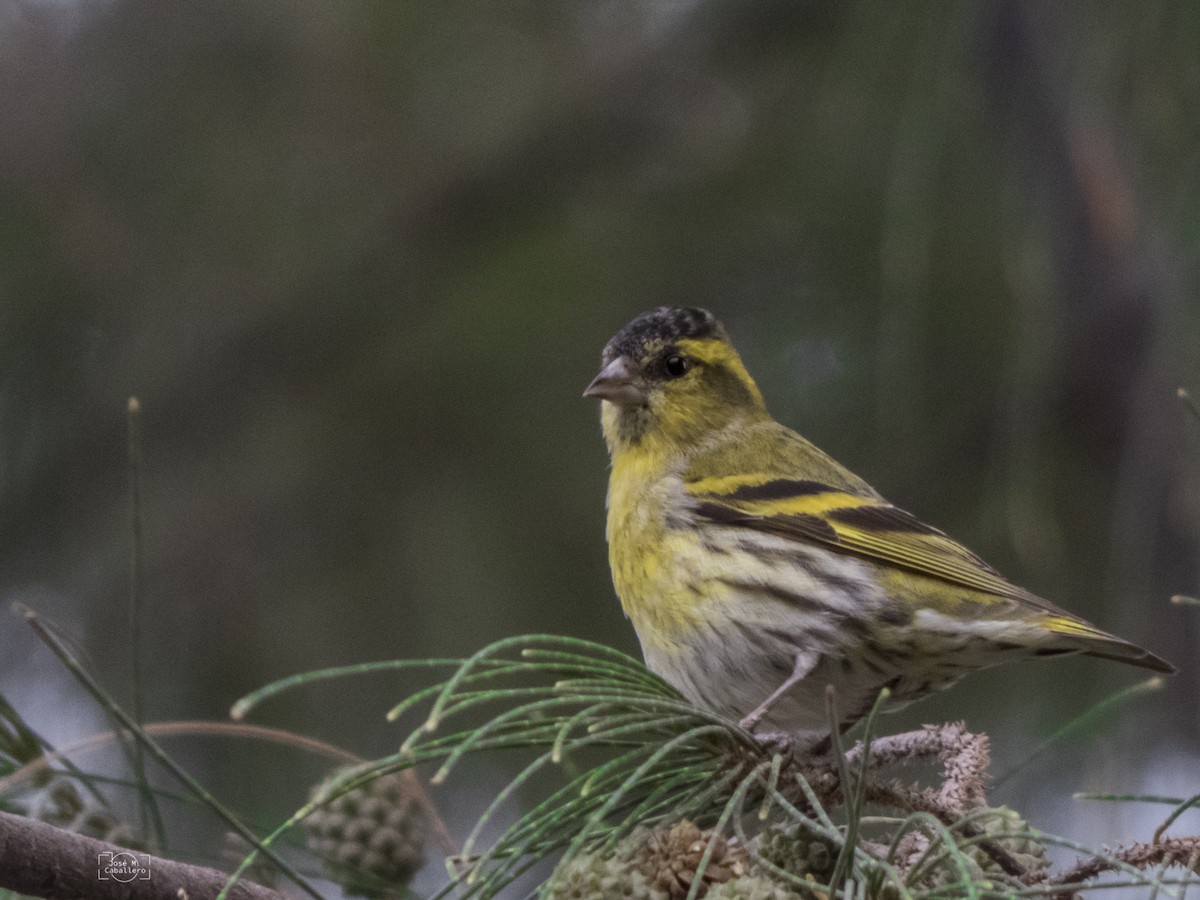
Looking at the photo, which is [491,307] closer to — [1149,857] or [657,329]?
[657,329]

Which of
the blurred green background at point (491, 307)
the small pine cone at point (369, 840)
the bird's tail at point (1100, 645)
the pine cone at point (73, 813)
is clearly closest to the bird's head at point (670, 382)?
the blurred green background at point (491, 307)

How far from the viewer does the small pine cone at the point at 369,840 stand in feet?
6.52

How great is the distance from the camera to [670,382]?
3.12 m

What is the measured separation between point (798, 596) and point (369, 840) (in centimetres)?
94

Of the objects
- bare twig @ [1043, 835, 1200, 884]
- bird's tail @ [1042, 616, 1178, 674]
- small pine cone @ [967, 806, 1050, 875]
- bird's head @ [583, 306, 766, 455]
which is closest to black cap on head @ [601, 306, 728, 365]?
bird's head @ [583, 306, 766, 455]

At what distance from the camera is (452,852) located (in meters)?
2.08

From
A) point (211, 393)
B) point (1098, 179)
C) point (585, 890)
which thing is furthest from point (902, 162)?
point (585, 890)

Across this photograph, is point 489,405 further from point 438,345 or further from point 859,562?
point 859,562

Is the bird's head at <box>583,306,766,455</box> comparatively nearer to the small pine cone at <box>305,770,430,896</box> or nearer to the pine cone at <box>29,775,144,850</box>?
the small pine cone at <box>305,770,430,896</box>

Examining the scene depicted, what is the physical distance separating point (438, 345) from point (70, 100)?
1.24 m

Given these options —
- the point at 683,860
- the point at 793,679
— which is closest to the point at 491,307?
the point at 793,679

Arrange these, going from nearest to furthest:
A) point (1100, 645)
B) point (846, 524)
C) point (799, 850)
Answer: point (799, 850)
point (1100, 645)
point (846, 524)

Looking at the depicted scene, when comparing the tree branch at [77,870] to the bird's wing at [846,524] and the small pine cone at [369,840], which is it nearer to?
the small pine cone at [369,840]

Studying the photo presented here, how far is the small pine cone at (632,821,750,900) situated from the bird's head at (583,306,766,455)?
1.65 metres
